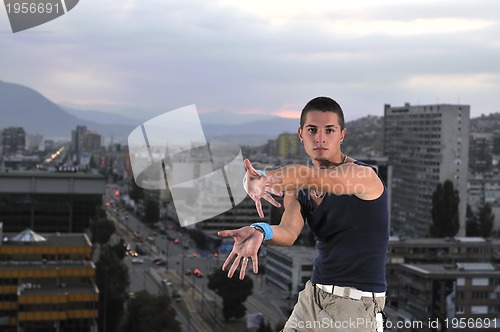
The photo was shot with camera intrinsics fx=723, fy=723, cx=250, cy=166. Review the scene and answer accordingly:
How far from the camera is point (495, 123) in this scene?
4206cm

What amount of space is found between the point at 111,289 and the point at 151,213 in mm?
11915

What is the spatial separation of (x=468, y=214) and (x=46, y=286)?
1777cm

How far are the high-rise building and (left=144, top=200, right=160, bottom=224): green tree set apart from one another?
7.68 metres

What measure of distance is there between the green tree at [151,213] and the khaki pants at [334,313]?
2274 cm

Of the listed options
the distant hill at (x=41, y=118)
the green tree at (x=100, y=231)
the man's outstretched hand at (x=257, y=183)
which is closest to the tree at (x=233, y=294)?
the green tree at (x=100, y=231)

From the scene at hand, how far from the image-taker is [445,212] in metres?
17.5

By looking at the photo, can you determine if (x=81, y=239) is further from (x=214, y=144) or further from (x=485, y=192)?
(x=485, y=192)

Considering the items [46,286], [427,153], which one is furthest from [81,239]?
[427,153]

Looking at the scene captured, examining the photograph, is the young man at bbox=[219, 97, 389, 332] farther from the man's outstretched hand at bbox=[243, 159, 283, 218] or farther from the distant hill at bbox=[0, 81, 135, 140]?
the distant hill at bbox=[0, 81, 135, 140]

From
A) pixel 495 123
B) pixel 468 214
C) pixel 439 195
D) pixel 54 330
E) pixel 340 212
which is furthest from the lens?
pixel 495 123

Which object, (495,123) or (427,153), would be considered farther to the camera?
(495,123)

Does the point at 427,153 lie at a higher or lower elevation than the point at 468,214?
higher

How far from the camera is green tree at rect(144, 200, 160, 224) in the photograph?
2375 centimetres

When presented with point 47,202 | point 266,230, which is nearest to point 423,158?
point 47,202
